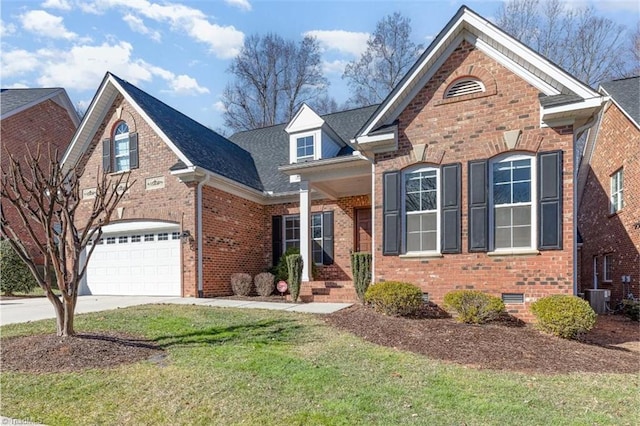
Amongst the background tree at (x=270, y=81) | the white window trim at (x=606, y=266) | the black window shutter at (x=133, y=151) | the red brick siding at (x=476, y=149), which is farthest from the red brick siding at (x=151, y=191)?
the background tree at (x=270, y=81)

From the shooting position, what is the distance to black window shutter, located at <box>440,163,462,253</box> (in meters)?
8.55

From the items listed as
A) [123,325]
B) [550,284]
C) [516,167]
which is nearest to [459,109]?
[516,167]

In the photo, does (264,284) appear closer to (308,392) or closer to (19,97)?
(308,392)

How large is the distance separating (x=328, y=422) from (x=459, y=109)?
752 cm

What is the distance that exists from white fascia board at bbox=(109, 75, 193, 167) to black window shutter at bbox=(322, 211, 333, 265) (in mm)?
5024

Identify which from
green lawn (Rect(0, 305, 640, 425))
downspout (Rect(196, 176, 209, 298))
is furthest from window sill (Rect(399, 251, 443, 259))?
downspout (Rect(196, 176, 209, 298))

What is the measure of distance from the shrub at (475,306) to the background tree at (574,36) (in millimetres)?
19674

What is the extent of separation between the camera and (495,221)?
830 cm

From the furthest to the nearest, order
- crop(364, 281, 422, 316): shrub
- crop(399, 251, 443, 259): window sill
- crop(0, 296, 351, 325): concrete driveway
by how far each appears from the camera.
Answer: crop(0, 296, 351, 325): concrete driveway, crop(399, 251, 443, 259): window sill, crop(364, 281, 422, 316): shrub

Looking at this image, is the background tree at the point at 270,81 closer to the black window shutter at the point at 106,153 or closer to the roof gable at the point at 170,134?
the roof gable at the point at 170,134

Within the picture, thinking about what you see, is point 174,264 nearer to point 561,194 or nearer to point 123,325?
point 123,325

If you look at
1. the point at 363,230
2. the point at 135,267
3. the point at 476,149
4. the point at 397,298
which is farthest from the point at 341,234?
the point at 135,267

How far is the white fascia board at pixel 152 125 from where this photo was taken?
11797 mm

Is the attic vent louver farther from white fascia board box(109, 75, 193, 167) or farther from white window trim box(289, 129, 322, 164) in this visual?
white fascia board box(109, 75, 193, 167)
